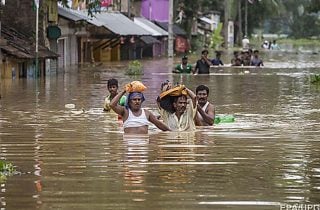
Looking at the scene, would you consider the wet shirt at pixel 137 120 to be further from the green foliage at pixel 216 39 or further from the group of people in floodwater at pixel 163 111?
the green foliage at pixel 216 39

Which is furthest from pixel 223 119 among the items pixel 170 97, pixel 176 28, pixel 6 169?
pixel 176 28

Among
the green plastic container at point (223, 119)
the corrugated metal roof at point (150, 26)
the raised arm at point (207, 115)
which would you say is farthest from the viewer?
the corrugated metal roof at point (150, 26)

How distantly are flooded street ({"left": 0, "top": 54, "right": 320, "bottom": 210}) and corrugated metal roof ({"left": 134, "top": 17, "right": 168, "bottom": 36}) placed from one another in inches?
1740

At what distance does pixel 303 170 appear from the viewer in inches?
396

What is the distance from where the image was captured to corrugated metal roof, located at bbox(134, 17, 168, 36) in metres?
65.6

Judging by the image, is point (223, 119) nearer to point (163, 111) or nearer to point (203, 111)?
point (203, 111)

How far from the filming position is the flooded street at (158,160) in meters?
8.23

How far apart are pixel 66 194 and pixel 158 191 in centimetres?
88

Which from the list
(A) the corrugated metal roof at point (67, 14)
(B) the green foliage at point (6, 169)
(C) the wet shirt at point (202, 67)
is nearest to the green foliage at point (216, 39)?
(A) the corrugated metal roof at point (67, 14)

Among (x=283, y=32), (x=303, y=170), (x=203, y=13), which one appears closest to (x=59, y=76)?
(x=303, y=170)

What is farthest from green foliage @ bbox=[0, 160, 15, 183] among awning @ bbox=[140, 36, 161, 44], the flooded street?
awning @ bbox=[140, 36, 161, 44]

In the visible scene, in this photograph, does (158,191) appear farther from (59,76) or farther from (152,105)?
(59,76)

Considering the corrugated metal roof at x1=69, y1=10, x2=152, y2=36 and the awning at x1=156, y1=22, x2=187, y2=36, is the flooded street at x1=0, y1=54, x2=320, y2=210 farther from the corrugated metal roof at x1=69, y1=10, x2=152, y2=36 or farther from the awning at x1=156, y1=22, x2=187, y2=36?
the awning at x1=156, y1=22, x2=187, y2=36

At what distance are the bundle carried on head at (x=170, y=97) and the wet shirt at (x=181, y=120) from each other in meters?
0.15
